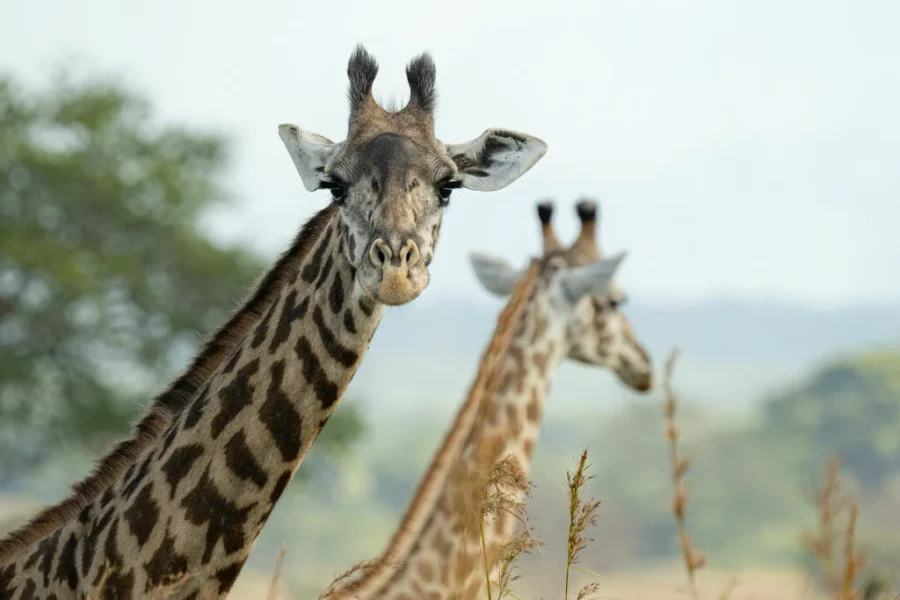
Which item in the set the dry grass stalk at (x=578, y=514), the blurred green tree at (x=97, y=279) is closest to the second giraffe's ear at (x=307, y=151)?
the dry grass stalk at (x=578, y=514)

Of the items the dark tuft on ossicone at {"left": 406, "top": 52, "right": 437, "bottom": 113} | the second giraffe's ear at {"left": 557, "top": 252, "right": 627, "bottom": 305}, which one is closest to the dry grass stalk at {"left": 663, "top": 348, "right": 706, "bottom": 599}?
the dark tuft on ossicone at {"left": 406, "top": 52, "right": 437, "bottom": 113}

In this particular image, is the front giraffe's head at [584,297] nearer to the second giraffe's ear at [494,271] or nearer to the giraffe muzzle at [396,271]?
the second giraffe's ear at [494,271]

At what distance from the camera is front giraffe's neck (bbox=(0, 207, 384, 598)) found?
4.15m

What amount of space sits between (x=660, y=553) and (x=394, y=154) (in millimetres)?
83742

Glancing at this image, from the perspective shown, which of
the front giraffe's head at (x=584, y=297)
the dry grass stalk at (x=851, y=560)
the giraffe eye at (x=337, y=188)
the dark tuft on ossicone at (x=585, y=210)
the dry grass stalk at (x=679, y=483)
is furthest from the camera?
the dark tuft on ossicone at (x=585, y=210)

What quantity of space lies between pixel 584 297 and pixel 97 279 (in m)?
25.9

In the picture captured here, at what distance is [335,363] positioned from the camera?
4375 millimetres

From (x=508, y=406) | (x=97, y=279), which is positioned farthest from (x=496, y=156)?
(x=97, y=279)

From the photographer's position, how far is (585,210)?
35.4 ft

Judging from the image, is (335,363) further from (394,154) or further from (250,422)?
(394,154)

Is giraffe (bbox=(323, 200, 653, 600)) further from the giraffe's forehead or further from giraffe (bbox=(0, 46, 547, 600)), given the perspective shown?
the giraffe's forehead

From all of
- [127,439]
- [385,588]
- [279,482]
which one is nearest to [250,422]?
[279,482]

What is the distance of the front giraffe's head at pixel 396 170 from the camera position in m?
4.21

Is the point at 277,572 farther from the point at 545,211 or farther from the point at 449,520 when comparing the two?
the point at 545,211
